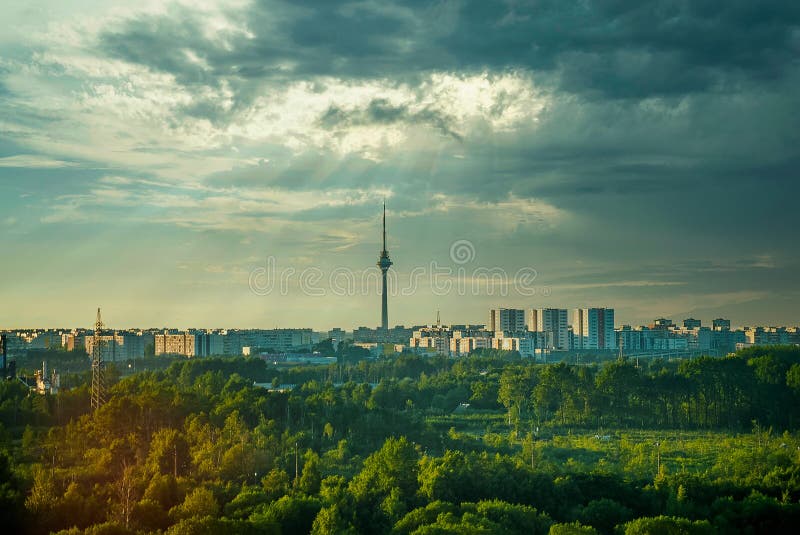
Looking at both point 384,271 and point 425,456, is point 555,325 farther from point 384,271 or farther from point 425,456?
point 425,456

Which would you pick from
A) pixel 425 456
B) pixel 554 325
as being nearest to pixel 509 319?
pixel 554 325

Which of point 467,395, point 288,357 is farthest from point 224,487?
point 288,357

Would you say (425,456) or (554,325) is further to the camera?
(554,325)

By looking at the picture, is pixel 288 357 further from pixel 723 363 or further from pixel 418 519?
pixel 418 519

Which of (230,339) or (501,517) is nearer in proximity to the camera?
(501,517)


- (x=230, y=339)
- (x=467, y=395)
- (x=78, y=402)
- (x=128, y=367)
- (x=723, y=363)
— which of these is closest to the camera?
(x=78, y=402)

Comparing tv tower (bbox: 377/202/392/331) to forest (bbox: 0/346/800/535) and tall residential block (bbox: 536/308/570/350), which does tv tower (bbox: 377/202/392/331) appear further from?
forest (bbox: 0/346/800/535)
